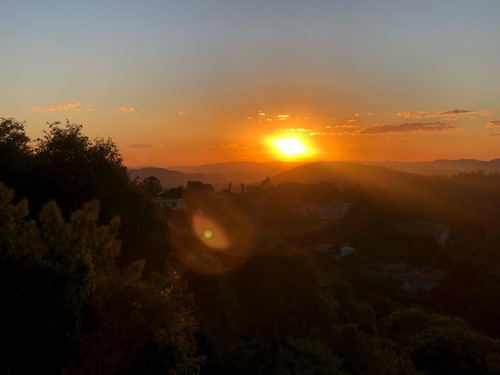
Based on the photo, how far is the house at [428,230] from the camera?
49.6 meters

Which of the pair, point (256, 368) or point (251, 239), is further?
point (251, 239)

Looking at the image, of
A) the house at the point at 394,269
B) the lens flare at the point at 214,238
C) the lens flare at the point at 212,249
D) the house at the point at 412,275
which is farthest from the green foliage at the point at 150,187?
the house at the point at 394,269

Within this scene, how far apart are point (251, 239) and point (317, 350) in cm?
389

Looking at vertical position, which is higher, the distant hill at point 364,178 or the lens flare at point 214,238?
the lens flare at point 214,238

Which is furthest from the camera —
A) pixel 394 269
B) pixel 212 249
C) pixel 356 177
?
pixel 356 177

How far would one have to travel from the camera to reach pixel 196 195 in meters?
43.9

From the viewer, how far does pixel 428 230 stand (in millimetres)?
50688

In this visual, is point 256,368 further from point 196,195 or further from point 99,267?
point 196,195

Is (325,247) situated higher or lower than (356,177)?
lower

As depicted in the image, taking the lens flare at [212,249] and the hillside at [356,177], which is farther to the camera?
the hillside at [356,177]

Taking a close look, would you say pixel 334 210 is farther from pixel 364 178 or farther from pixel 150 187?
pixel 364 178

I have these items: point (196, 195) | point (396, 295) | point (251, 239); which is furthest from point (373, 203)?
point (251, 239)

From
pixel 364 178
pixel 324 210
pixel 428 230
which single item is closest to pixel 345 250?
pixel 428 230

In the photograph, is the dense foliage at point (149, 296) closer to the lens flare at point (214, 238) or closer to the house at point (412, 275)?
the lens flare at point (214, 238)
